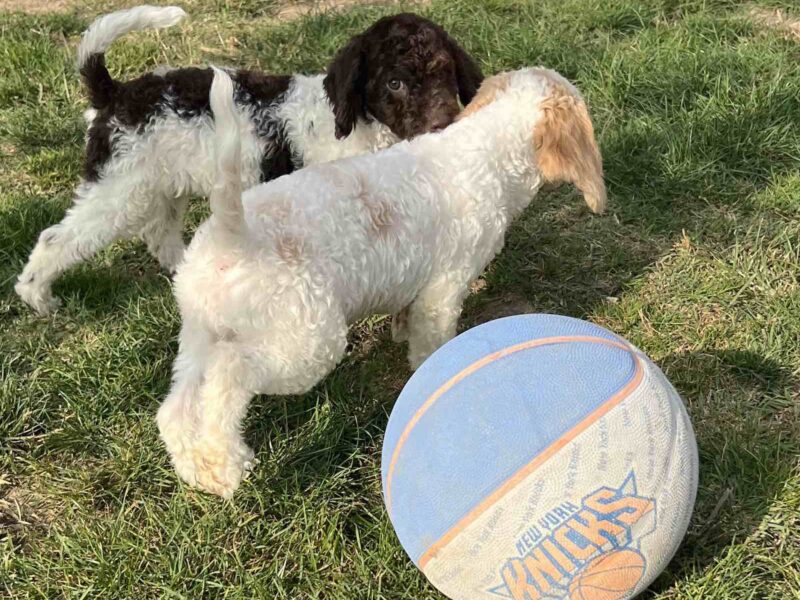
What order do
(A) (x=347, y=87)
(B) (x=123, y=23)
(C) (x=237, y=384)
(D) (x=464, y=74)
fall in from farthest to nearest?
(D) (x=464, y=74) → (A) (x=347, y=87) → (B) (x=123, y=23) → (C) (x=237, y=384)

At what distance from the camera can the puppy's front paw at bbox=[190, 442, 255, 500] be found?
9.39ft

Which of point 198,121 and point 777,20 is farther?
point 777,20

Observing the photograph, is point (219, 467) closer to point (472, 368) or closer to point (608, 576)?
point (472, 368)

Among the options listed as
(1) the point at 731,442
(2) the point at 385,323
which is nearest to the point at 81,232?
(2) the point at 385,323

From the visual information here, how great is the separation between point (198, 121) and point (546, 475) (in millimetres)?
2601

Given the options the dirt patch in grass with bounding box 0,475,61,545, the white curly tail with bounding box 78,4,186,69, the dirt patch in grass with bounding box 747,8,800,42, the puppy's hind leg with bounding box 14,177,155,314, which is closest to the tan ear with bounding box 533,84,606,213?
the white curly tail with bounding box 78,4,186,69

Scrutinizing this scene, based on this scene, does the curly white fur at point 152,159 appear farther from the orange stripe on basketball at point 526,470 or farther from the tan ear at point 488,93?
the orange stripe on basketball at point 526,470

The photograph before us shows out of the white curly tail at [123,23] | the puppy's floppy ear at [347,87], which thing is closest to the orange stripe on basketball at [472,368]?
the puppy's floppy ear at [347,87]

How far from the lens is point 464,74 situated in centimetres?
431

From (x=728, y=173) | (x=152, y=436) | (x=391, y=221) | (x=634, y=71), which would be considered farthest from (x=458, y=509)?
(x=634, y=71)

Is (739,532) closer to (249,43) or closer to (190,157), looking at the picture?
(190,157)

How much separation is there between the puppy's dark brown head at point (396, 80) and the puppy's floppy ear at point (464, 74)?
0.19ft

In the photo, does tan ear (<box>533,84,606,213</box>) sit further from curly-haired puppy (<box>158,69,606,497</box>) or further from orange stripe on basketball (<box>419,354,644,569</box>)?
orange stripe on basketball (<box>419,354,644,569</box>)

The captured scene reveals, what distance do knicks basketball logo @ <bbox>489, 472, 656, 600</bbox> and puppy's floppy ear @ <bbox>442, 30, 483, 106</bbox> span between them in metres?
2.67
